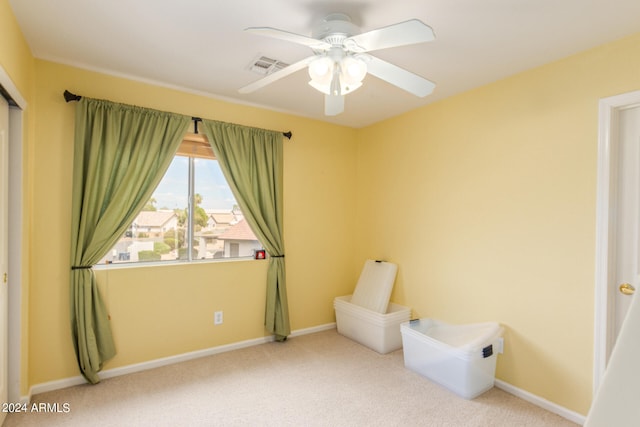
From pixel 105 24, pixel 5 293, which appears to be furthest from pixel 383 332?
pixel 105 24

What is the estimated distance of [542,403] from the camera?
2336mm

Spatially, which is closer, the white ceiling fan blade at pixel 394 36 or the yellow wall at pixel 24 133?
the white ceiling fan blade at pixel 394 36

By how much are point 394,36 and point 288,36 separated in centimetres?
49

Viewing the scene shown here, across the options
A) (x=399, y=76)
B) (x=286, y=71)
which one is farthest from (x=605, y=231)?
(x=286, y=71)

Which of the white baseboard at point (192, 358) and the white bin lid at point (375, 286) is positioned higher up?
the white bin lid at point (375, 286)

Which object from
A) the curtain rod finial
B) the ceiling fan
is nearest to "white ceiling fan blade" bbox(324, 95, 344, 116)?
the ceiling fan

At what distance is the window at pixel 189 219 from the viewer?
2.86 meters

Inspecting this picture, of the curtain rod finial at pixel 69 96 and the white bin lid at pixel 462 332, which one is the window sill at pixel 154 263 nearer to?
the curtain rod finial at pixel 69 96

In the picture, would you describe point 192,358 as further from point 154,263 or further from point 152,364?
point 154,263

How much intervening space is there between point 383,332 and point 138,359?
217 cm

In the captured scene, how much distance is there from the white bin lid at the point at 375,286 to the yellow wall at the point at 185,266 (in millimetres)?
339

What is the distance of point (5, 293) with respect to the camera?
2.04 m

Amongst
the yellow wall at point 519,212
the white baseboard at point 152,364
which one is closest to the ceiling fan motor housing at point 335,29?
the yellow wall at point 519,212

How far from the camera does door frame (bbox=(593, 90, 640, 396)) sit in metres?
2.05
